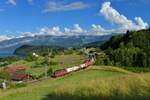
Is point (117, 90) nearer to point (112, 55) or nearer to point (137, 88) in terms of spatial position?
point (137, 88)

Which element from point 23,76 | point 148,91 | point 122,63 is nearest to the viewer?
point 148,91

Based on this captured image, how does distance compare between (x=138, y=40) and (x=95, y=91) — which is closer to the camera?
(x=95, y=91)

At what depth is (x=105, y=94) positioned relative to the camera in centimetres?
1844

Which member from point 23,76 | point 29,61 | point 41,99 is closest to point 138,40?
point 29,61

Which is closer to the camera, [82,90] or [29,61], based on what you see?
[82,90]

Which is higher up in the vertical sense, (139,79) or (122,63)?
(139,79)

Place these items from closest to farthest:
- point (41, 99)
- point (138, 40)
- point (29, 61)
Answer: point (41, 99)
point (138, 40)
point (29, 61)

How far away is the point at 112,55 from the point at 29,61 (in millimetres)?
59504

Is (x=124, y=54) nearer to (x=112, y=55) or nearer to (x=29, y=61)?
(x=112, y=55)

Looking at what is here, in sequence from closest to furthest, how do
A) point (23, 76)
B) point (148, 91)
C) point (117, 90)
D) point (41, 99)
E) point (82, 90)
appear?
1. point (148, 91)
2. point (117, 90)
3. point (82, 90)
4. point (41, 99)
5. point (23, 76)

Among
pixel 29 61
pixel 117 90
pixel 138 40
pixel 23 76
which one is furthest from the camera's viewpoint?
pixel 29 61

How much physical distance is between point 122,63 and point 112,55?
5051 mm

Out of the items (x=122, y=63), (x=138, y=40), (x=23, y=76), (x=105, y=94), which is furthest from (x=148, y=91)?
(x=138, y=40)

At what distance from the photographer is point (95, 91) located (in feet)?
63.1
